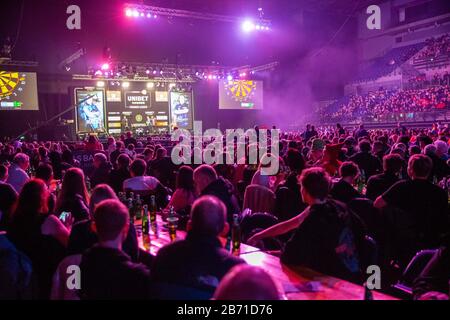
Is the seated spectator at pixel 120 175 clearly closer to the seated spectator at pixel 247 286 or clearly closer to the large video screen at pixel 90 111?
the seated spectator at pixel 247 286

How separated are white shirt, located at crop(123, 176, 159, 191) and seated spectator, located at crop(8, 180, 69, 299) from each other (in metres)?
2.33

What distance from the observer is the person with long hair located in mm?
3998

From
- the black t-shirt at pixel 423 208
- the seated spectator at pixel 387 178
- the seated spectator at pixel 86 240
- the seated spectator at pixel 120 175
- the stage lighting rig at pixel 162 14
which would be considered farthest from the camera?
the stage lighting rig at pixel 162 14

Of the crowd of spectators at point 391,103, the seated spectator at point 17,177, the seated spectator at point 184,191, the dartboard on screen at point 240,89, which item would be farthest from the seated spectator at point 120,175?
the dartboard on screen at point 240,89

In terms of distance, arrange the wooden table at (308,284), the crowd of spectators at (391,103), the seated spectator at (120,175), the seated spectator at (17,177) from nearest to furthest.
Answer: the wooden table at (308,284)
the seated spectator at (17,177)
the seated spectator at (120,175)
the crowd of spectators at (391,103)

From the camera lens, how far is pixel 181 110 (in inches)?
959

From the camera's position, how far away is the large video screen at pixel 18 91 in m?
19.1

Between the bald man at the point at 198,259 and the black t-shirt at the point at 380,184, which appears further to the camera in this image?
the black t-shirt at the point at 380,184

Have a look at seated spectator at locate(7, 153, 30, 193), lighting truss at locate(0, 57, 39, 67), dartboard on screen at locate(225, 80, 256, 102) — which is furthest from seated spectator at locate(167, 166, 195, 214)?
Answer: dartboard on screen at locate(225, 80, 256, 102)

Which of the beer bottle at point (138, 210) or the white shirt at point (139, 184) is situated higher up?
the white shirt at point (139, 184)

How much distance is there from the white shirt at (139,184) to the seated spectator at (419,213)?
2972 millimetres

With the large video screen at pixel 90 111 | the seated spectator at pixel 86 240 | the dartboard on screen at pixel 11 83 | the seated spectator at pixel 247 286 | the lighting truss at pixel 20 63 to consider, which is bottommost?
the seated spectator at pixel 86 240

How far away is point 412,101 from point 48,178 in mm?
20605
